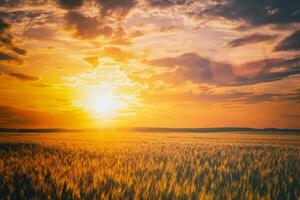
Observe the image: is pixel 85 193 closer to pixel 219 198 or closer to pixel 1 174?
pixel 219 198

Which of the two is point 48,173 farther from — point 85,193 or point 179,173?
point 179,173

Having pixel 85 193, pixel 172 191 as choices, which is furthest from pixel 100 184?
pixel 172 191

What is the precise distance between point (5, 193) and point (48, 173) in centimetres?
157

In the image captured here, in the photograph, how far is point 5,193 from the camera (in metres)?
5.04

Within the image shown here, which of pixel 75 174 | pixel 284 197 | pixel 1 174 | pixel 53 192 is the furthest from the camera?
pixel 1 174

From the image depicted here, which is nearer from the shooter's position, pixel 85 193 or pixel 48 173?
pixel 85 193

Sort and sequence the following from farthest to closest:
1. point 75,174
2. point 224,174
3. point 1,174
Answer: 1. point 224,174
2. point 1,174
3. point 75,174

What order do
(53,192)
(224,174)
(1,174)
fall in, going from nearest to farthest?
(53,192) → (1,174) → (224,174)

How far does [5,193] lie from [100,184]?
1.72 meters

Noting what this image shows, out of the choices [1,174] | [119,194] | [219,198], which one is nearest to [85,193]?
[119,194]

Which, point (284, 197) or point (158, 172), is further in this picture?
point (158, 172)

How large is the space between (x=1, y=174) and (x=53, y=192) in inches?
101

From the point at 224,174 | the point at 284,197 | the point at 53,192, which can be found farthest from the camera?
the point at 224,174

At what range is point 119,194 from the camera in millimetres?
4520
